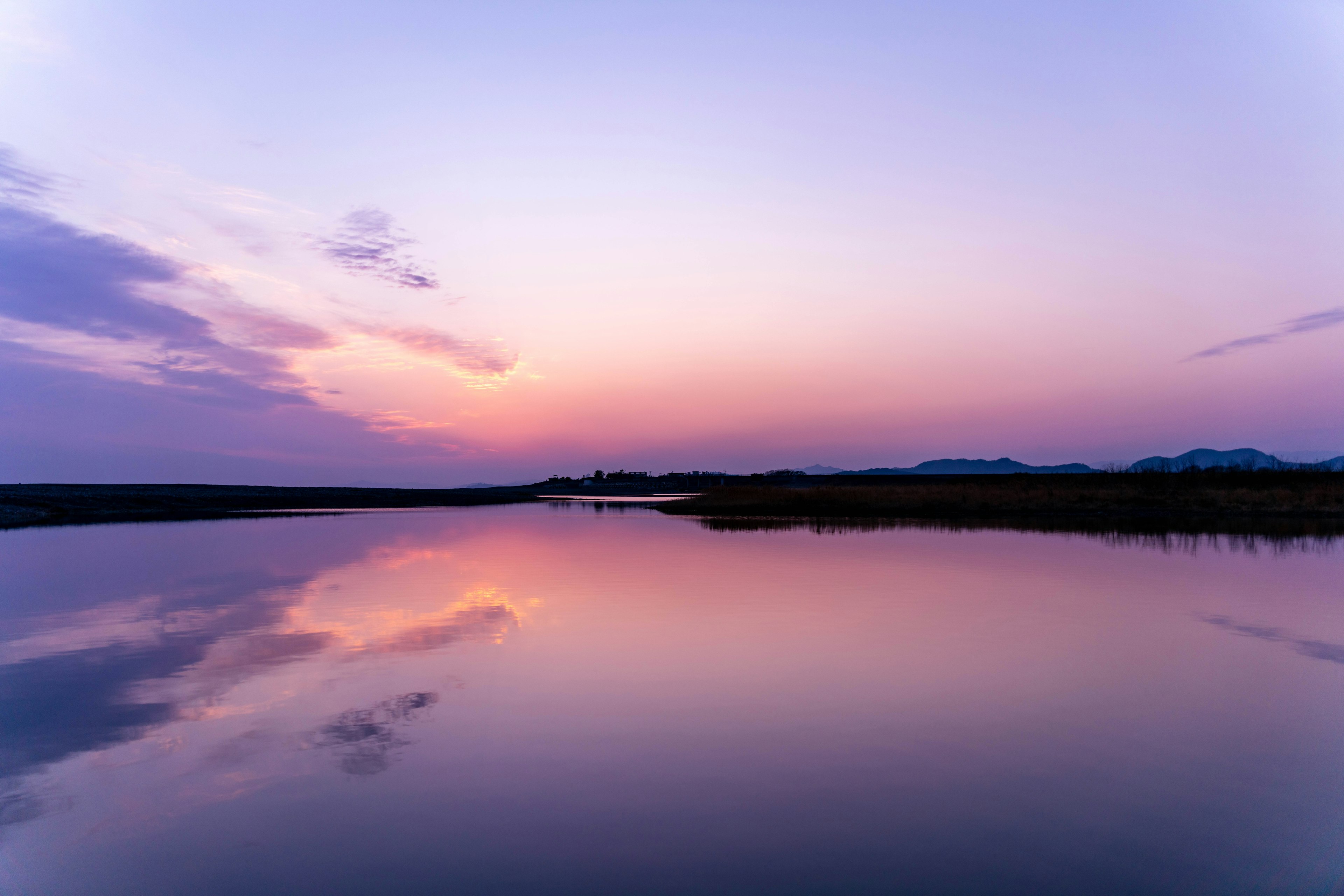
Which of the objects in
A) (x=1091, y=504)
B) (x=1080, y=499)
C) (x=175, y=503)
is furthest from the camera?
(x=175, y=503)

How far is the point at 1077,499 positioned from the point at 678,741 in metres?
45.0

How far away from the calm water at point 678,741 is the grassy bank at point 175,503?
120 feet

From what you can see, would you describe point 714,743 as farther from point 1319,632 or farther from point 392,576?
point 392,576

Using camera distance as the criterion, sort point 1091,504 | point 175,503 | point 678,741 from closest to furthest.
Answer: point 678,741 < point 1091,504 < point 175,503

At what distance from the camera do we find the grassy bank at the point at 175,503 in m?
45.3

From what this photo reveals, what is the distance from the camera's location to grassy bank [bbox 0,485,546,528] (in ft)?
149

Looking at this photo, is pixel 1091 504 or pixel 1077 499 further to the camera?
pixel 1077 499

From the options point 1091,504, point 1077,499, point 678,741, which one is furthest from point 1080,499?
point 678,741

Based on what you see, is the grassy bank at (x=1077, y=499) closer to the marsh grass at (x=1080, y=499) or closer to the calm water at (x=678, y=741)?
the marsh grass at (x=1080, y=499)

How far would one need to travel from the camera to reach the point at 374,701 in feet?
27.8

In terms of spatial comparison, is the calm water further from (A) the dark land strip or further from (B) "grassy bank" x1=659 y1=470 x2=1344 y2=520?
(B) "grassy bank" x1=659 y1=470 x2=1344 y2=520

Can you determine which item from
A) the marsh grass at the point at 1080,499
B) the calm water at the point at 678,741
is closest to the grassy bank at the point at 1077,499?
the marsh grass at the point at 1080,499

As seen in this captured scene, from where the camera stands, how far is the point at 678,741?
7.16 meters

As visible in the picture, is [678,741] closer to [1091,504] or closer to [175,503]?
[1091,504]
